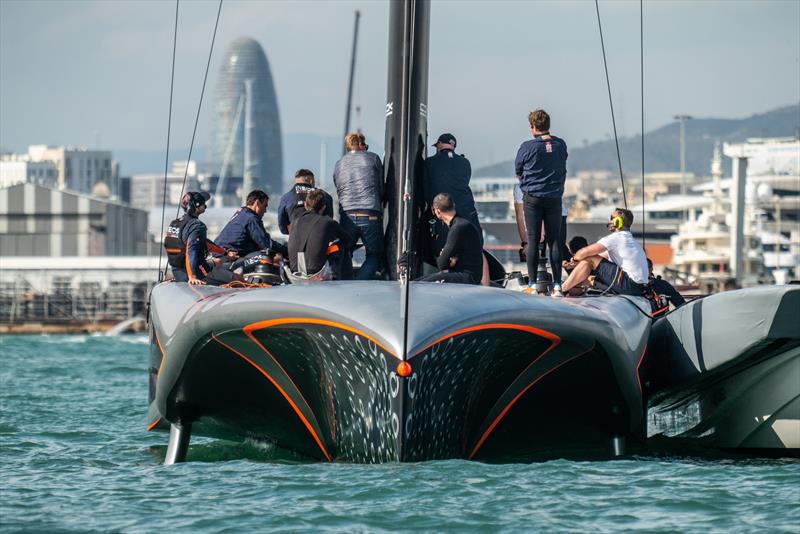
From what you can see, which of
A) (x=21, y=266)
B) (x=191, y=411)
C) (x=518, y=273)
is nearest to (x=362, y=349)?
(x=191, y=411)

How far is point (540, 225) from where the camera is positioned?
11742 mm

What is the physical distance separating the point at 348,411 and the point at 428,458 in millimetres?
557

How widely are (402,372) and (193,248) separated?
12.3 feet

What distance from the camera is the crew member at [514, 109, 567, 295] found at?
11.6 meters

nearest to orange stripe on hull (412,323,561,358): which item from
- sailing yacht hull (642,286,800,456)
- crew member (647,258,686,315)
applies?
sailing yacht hull (642,286,800,456)

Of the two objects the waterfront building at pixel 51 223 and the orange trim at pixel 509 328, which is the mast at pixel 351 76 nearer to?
the waterfront building at pixel 51 223

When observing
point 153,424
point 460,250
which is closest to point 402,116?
point 460,250

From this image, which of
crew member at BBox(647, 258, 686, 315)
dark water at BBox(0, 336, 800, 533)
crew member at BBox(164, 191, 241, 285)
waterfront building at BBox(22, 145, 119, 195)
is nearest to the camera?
dark water at BBox(0, 336, 800, 533)

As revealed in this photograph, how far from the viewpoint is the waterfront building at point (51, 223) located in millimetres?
75438

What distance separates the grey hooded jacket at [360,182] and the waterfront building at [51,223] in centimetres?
6540

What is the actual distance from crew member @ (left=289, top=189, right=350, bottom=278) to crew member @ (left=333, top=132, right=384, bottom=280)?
723 millimetres

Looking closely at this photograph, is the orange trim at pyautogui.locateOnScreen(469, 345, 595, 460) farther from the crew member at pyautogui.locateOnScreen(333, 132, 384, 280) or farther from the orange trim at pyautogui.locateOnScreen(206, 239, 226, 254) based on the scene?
the orange trim at pyautogui.locateOnScreen(206, 239, 226, 254)

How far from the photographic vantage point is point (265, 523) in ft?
25.1

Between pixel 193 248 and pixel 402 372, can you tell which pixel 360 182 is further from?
pixel 402 372
